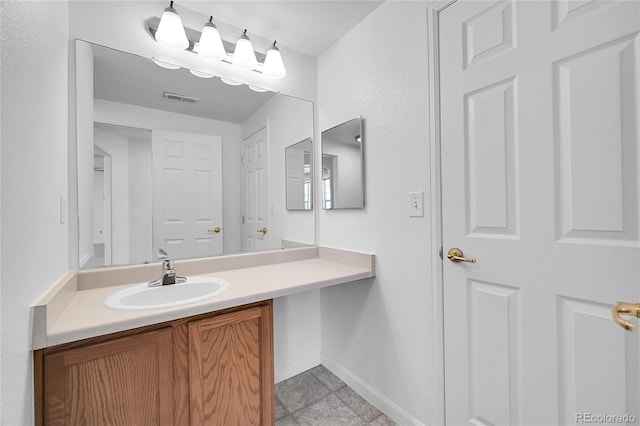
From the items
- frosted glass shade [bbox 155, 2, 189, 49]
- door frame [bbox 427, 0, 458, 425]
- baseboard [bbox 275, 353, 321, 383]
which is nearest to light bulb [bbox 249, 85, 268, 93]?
frosted glass shade [bbox 155, 2, 189, 49]

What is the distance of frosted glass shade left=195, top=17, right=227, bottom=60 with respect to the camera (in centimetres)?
153

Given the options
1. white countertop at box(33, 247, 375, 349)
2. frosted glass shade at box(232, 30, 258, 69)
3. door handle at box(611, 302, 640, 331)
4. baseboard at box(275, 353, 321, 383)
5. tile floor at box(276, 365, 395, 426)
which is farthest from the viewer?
baseboard at box(275, 353, 321, 383)

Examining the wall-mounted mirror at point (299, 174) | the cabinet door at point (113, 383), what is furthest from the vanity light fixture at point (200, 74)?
the cabinet door at point (113, 383)

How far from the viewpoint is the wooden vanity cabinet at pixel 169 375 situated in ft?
2.92

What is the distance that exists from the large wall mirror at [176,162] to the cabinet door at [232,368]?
0.59m

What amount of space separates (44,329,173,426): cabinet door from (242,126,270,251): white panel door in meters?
0.86

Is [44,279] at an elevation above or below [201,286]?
above

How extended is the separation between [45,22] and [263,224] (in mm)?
1318

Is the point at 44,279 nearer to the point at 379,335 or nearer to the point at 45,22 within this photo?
the point at 45,22

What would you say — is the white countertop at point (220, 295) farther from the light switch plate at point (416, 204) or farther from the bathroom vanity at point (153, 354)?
the light switch plate at point (416, 204)

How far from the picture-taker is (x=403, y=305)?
57.7 inches

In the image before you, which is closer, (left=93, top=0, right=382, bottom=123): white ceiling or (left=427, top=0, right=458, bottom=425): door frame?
(left=427, top=0, right=458, bottom=425): door frame

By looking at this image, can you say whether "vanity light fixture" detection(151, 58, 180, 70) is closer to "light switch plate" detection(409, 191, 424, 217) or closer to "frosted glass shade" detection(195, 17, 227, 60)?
"frosted glass shade" detection(195, 17, 227, 60)

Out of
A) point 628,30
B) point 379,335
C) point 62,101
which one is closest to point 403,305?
point 379,335
